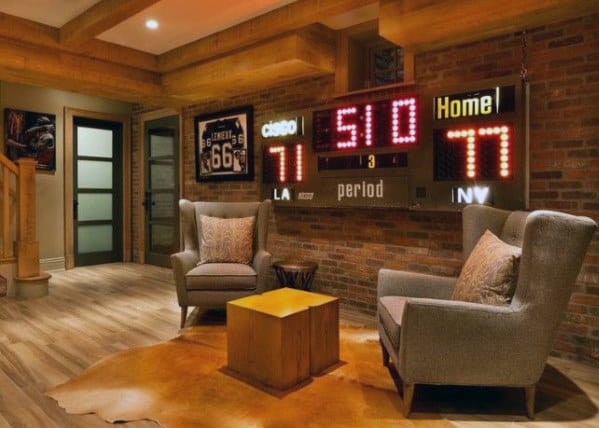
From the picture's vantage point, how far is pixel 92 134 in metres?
6.77

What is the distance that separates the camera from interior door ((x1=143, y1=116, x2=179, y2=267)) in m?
6.39

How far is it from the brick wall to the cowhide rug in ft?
3.89

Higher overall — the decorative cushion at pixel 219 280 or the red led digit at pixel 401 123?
the red led digit at pixel 401 123

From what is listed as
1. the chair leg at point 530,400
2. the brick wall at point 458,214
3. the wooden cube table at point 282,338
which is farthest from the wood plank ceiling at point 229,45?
the chair leg at point 530,400

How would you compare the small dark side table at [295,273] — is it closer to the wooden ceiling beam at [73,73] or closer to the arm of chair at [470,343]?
the arm of chair at [470,343]

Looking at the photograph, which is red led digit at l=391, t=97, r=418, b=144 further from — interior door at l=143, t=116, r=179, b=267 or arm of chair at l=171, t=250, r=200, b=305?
interior door at l=143, t=116, r=179, b=267

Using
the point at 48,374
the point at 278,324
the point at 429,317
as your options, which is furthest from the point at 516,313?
the point at 48,374

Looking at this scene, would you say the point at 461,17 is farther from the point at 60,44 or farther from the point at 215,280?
the point at 60,44

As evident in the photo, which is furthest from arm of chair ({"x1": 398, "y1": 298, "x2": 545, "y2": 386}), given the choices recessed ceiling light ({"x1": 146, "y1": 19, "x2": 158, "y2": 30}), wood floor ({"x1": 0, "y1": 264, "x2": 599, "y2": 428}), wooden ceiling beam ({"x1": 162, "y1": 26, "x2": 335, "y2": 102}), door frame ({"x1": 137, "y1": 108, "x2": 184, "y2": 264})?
door frame ({"x1": 137, "y1": 108, "x2": 184, "y2": 264})

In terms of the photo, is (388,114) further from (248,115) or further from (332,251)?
(248,115)

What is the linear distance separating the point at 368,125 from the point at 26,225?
3.74 meters

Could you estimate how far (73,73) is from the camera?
4590mm

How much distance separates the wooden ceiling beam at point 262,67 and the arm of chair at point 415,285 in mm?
2204

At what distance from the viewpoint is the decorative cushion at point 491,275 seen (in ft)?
7.06
